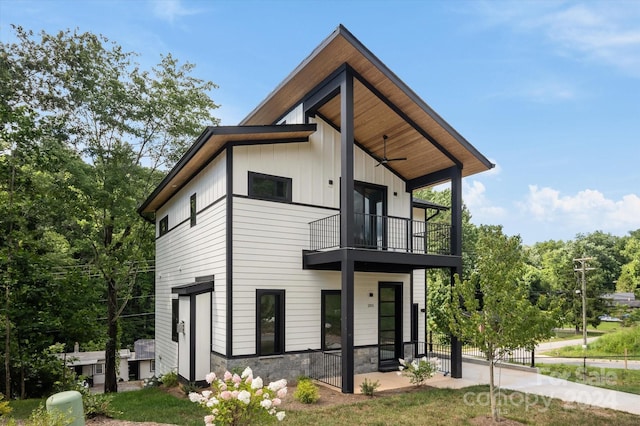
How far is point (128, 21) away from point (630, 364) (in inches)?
809

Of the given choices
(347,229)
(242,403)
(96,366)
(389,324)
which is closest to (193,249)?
(347,229)

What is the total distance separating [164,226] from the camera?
17250 mm

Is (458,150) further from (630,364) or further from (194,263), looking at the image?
(630,364)

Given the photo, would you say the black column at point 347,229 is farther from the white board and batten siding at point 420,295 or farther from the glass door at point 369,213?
the white board and batten siding at point 420,295

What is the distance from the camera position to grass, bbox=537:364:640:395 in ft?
34.8

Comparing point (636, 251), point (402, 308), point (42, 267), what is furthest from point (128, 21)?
point (636, 251)

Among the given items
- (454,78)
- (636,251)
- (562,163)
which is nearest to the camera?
(454,78)

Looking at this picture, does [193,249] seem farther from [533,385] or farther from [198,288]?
[533,385]

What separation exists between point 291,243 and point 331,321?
232 cm

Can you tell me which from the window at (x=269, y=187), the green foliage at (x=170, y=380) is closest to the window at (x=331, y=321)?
the window at (x=269, y=187)

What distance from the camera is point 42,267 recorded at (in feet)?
36.0

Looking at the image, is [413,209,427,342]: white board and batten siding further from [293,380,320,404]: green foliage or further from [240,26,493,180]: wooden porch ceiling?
[293,380,320,404]: green foliage

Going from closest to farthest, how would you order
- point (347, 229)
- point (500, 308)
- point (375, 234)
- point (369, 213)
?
1. point (500, 308)
2. point (347, 229)
3. point (375, 234)
4. point (369, 213)

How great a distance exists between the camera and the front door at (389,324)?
1249 cm
